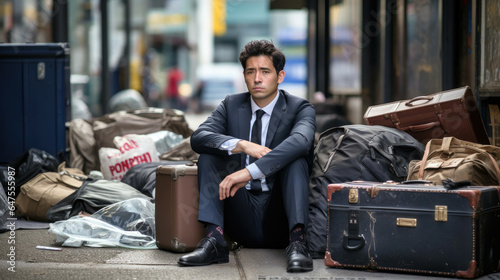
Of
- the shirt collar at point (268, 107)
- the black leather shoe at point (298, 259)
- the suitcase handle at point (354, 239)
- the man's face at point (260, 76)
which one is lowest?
the black leather shoe at point (298, 259)

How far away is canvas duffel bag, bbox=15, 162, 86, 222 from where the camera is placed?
6.00m

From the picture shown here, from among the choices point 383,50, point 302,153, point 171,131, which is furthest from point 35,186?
point 383,50

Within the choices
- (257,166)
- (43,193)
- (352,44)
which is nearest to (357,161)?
(257,166)

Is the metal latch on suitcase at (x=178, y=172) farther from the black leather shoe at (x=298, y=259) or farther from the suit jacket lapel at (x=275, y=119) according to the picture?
the black leather shoe at (x=298, y=259)

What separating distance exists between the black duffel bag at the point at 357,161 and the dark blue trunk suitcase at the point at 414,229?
40cm

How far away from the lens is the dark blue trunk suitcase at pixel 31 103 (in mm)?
7180

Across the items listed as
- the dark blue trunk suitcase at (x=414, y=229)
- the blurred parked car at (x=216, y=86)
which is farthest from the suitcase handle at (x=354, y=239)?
the blurred parked car at (x=216, y=86)

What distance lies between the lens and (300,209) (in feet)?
14.5

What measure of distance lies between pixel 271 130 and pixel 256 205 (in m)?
0.48

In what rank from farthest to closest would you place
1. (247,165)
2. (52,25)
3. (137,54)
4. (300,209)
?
(137,54), (52,25), (247,165), (300,209)

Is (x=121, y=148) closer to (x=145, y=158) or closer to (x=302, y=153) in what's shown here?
(x=145, y=158)

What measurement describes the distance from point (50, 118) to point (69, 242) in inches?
101

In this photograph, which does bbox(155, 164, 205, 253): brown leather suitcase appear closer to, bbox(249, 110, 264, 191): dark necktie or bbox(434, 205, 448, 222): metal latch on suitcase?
bbox(249, 110, 264, 191): dark necktie

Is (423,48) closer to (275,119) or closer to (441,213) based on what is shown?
(275,119)
